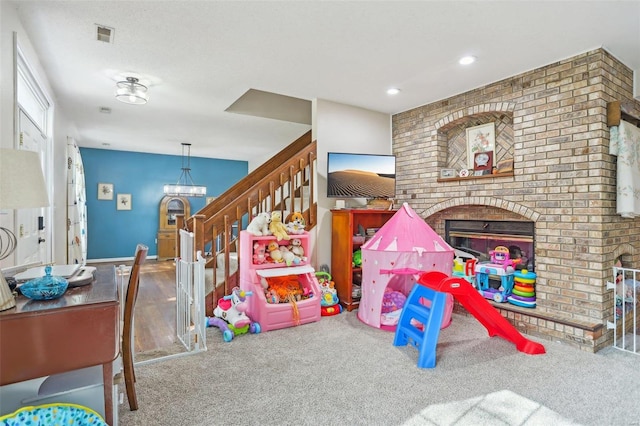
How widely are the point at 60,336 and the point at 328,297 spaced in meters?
2.68

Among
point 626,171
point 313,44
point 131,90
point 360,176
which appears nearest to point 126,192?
point 131,90

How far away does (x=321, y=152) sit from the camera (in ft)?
13.5

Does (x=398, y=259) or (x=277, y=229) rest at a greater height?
(x=277, y=229)

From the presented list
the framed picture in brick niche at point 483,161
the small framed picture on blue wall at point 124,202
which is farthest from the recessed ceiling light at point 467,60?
the small framed picture on blue wall at point 124,202

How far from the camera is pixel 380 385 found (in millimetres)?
2199

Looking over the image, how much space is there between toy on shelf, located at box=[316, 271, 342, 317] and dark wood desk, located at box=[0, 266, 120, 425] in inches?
93.4

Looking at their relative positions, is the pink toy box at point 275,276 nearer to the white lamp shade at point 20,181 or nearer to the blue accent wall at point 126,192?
the white lamp shade at point 20,181

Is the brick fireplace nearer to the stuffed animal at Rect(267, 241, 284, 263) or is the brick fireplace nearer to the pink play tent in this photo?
the pink play tent

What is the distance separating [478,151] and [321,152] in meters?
1.78

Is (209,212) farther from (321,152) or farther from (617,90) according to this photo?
(617,90)

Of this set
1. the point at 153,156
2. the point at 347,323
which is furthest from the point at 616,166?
the point at 153,156

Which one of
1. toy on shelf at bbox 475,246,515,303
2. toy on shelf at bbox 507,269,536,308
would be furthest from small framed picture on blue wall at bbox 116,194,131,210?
toy on shelf at bbox 507,269,536,308

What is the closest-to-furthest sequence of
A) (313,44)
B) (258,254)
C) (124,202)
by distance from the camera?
(313,44), (258,254), (124,202)

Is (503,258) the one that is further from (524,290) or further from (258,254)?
(258,254)
